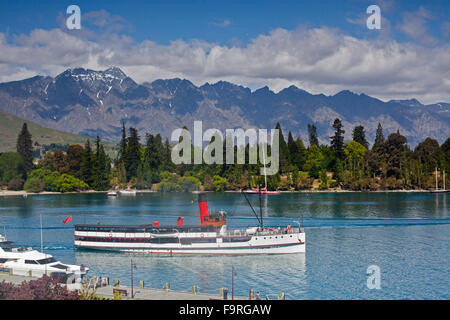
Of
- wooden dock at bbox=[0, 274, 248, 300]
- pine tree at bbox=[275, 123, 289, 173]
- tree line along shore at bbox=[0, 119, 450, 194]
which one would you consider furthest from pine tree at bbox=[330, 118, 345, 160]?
wooden dock at bbox=[0, 274, 248, 300]

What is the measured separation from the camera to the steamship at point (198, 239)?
6325cm

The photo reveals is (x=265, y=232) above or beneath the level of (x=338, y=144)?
beneath

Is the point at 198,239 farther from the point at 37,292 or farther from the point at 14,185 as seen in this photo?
the point at 14,185

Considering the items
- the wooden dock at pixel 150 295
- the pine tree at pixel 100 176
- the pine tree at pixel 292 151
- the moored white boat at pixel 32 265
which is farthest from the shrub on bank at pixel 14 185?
the wooden dock at pixel 150 295

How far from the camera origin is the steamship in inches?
2490

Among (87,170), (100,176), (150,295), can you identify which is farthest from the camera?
(100,176)

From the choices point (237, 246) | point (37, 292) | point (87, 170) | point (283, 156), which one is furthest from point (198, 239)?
point (87, 170)

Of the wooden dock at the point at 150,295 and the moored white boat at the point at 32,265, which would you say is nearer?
the wooden dock at the point at 150,295

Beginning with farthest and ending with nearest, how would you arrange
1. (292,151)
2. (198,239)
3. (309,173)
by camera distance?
1. (292,151)
2. (309,173)
3. (198,239)

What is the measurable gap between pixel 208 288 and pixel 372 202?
8851 cm

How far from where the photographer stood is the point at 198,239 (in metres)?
64.5

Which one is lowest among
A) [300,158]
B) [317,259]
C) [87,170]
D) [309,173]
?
[317,259]

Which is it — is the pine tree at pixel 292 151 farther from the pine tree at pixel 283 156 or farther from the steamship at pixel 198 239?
the steamship at pixel 198 239
